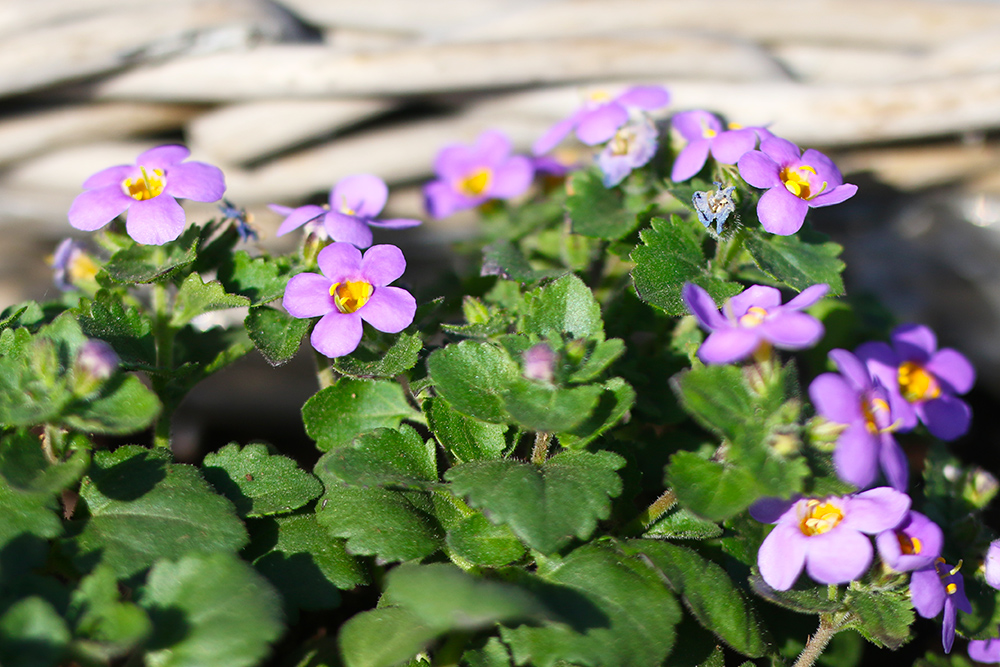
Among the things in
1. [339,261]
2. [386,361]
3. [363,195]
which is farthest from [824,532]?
[363,195]

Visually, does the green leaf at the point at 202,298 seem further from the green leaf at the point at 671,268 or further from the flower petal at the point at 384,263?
the green leaf at the point at 671,268

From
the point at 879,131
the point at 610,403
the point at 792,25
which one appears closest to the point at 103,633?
the point at 610,403

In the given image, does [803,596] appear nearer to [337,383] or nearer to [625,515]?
[625,515]

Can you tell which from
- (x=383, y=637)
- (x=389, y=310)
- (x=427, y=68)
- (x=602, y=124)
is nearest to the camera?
(x=383, y=637)

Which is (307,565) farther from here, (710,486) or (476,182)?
(476,182)

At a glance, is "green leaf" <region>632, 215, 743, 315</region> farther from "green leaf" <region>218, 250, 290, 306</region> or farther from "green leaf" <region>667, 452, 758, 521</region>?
"green leaf" <region>218, 250, 290, 306</region>

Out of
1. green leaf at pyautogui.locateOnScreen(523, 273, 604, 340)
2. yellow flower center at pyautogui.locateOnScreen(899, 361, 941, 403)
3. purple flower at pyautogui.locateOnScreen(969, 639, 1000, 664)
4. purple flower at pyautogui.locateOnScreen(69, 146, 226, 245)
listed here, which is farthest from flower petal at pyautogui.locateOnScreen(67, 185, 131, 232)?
purple flower at pyautogui.locateOnScreen(969, 639, 1000, 664)

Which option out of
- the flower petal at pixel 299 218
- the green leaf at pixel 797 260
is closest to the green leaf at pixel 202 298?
the flower petal at pixel 299 218
